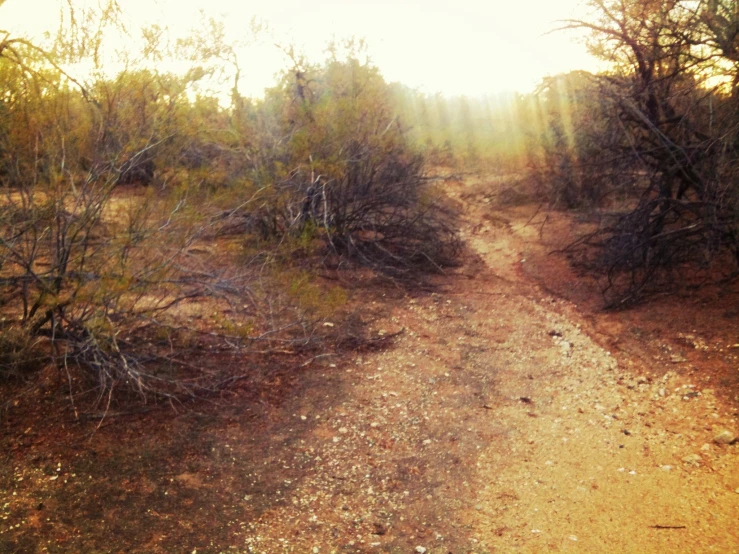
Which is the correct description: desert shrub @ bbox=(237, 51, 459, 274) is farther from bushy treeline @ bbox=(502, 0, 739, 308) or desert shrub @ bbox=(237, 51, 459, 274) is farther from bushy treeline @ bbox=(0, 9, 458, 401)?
bushy treeline @ bbox=(502, 0, 739, 308)

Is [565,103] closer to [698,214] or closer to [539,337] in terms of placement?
[698,214]

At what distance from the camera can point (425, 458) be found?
5.18 metres

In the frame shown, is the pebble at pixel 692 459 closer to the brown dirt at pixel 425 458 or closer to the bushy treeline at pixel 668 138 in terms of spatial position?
the brown dirt at pixel 425 458

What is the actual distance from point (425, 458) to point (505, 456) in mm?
634

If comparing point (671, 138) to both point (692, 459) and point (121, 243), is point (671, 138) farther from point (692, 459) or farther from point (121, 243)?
point (121, 243)

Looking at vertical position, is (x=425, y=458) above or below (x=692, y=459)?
above

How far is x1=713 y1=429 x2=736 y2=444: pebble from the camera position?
5.27 m

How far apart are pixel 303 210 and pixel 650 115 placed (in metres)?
5.07

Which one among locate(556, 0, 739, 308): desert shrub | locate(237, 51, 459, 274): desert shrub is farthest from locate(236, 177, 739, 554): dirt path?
locate(237, 51, 459, 274): desert shrub

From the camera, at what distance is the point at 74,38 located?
19.0 feet

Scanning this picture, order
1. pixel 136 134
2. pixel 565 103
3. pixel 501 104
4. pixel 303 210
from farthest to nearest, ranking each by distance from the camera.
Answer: pixel 501 104 < pixel 565 103 < pixel 303 210 < pixel 136 134

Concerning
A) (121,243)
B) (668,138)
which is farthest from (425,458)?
(668,138)

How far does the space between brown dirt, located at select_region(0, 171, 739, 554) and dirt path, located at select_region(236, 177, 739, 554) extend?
17mm

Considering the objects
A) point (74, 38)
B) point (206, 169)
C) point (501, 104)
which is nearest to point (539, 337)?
point (206, 169)
